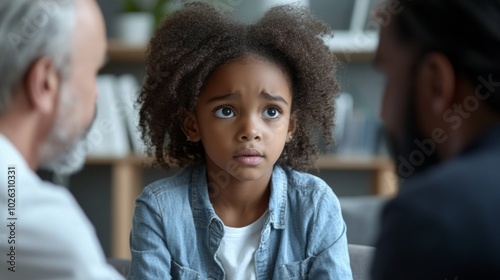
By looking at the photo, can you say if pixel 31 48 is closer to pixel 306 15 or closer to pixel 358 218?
pixel 306 15

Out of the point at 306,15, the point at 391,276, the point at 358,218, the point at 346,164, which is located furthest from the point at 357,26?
the point at 391,276

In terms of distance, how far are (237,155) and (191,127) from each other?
0.11m

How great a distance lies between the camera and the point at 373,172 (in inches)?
84.1

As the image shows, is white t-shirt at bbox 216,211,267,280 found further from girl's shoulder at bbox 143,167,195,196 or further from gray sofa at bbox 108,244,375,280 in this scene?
gray sofa at bbox 108,244,375,280

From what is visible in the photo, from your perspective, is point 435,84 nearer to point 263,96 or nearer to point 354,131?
point 263,96

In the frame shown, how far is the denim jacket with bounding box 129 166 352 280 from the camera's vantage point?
92cm

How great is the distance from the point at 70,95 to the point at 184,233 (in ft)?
1.59

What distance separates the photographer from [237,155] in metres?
0.88

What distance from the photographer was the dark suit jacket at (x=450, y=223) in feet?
1.44

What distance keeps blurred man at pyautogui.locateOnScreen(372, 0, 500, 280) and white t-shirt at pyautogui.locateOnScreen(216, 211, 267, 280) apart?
1.52ft

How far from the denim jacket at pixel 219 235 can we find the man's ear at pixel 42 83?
1.54ft

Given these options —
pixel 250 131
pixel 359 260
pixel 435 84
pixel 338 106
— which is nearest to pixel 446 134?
pixel 435 84

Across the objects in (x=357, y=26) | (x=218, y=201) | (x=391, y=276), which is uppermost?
(x=357, y=26)

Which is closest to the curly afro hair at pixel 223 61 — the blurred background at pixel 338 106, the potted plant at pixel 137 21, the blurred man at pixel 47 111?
the blurred man at pixel 47 111
